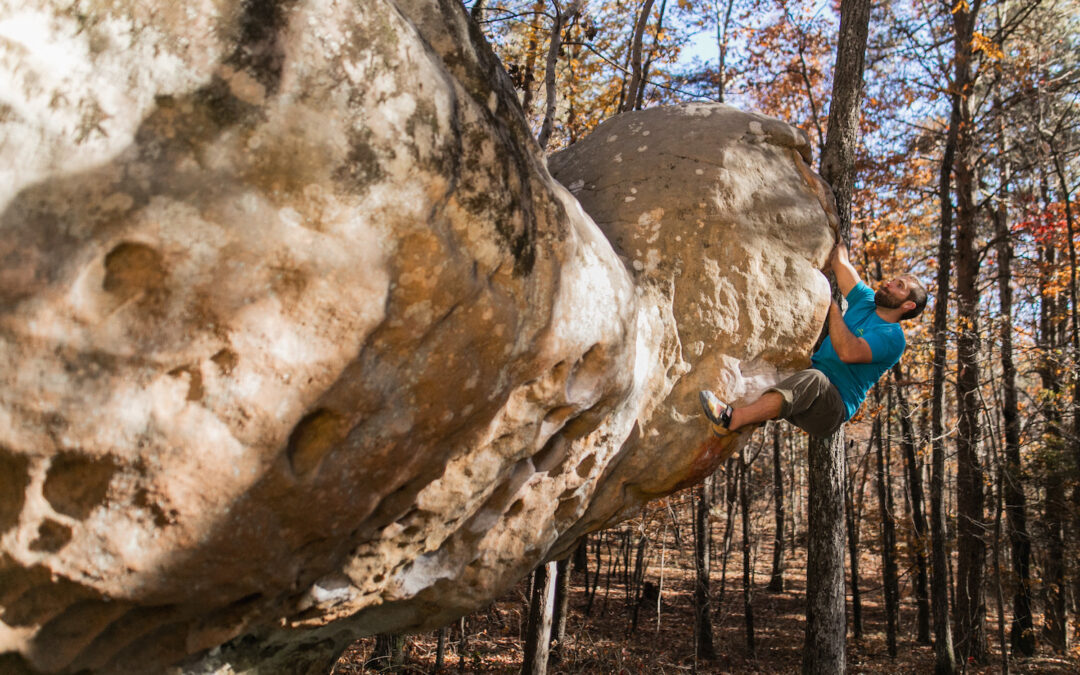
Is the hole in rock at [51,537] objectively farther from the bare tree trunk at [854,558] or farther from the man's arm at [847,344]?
the bare tree trunk at [854,558]

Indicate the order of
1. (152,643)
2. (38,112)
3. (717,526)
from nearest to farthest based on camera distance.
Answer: (38,112) < (152,643) < (717,526)

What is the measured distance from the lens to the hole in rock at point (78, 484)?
9.17 ft

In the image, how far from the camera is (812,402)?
17.0 feet

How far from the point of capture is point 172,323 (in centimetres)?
283

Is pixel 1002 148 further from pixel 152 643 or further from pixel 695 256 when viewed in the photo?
pixel 152 643

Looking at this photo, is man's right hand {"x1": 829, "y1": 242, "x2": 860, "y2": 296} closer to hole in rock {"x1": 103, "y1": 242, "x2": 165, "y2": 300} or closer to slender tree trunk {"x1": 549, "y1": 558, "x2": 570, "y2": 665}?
hole in rock {"x1": 103, "y1": 242, "x2": 165, "y2": 300}

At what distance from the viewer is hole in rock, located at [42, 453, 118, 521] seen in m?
2.79

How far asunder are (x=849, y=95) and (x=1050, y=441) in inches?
344

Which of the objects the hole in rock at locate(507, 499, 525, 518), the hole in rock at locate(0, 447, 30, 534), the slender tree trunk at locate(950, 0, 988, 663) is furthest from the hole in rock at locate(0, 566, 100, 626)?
the slender tree trunk at locate(950, 0, 988, 663)

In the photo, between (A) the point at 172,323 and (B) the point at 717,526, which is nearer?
(A) the point at 172,323

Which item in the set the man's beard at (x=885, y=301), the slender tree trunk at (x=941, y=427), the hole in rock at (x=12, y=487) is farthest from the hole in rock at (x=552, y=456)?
the slender tree trunk at (x=941, y=427)

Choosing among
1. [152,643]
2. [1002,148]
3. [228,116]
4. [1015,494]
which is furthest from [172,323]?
[1002,148]

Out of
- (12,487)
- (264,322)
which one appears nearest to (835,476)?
(264,322)

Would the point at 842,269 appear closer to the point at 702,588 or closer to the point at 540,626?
the point at 540,626
